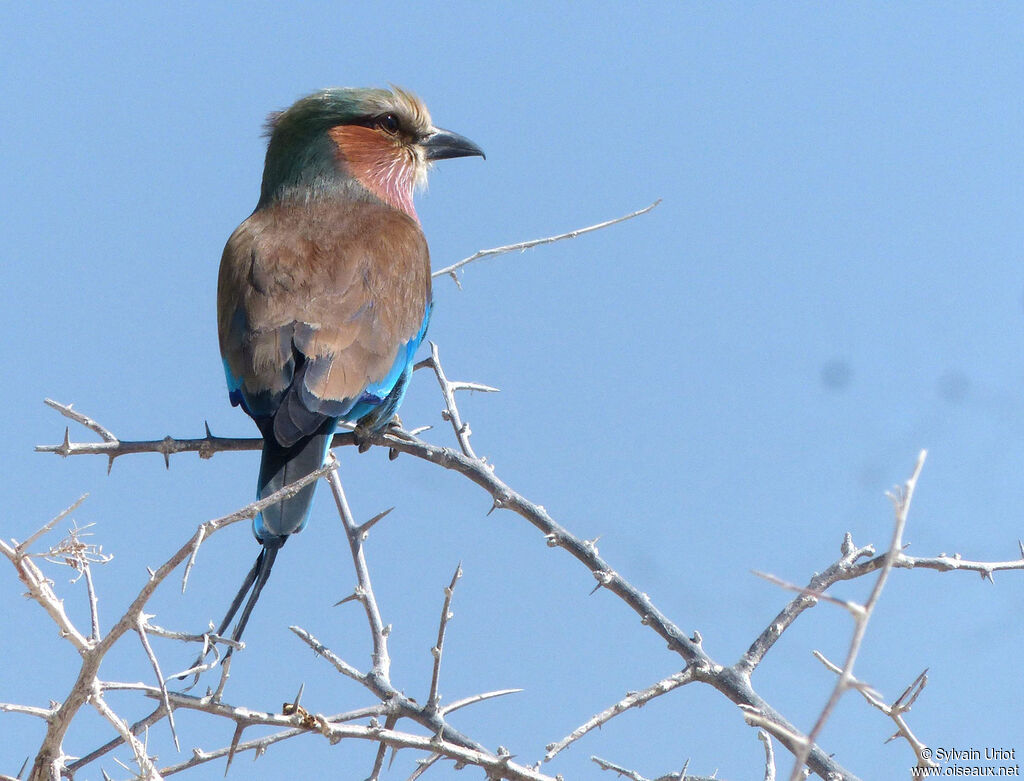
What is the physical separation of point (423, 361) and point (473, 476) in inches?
22.5

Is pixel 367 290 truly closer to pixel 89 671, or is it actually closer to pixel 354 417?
pixel 354 417

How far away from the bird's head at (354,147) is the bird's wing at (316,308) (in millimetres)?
256

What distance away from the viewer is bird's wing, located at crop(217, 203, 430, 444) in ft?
9.68

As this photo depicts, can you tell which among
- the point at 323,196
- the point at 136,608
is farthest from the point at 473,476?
the point at 323,196

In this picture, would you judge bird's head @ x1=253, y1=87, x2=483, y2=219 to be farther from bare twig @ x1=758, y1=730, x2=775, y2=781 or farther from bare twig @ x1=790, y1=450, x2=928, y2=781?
bare twig @ x1=790, y1=450, x2=928, y2=781

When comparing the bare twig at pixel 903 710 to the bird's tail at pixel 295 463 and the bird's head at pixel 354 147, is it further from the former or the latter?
the bird's head at pixel 354 147

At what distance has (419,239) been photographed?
3859 millimetres

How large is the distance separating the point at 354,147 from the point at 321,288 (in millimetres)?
1197

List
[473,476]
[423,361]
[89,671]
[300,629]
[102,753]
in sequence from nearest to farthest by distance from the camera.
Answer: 1. [89,671]
2. [102,753]
3. [300,629]
4. [473,476]
5. [423,361]

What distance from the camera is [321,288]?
3.31 metres

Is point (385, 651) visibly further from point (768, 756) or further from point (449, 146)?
point (449, 146)

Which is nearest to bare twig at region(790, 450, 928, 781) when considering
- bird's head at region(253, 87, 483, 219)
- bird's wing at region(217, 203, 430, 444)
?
bird's wing at region(217, 203, 430, 444)

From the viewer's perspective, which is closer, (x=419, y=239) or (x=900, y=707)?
(x=900, y=707)

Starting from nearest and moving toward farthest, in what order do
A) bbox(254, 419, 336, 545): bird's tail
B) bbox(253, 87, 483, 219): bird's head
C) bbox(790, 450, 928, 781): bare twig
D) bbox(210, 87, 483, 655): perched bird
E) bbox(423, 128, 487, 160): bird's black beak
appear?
1. bbox(790, 450, 928, 781): bare twig
2. bbox(254, 419, 336, 545): bird's tail
3. bbox(210, 87, 483, 655): perched bird
4. bbox(253, 87, 483, 219): bird's head
5. bbox(423, 128, 487, 160): bird's black beak
